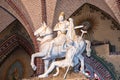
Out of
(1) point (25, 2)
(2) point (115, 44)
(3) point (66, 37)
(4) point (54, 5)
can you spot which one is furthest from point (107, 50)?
(3) point (66, 37)

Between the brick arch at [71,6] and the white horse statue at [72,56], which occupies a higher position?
the brick arch at [71,6]

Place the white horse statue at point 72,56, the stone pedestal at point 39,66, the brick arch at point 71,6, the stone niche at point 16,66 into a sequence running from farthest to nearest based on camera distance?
the stone niche at point 16,66, the brick arch at point 71,6, the stone pedestal at point 39,66, the white horse statue at point 72,56

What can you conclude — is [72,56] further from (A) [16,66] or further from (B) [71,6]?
(A) [16,66]

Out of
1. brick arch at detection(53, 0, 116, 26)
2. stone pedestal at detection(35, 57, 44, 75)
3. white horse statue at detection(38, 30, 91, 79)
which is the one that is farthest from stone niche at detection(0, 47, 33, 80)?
white horse statue at detection(38, 30, 91, 79)

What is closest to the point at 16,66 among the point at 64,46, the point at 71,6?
the point at 71,6

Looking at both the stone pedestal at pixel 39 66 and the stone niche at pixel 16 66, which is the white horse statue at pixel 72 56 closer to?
the stone pedestal at pixel 39 66

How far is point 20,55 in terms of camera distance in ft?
39.8

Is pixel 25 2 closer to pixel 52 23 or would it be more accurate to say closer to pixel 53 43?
pixel 52 23

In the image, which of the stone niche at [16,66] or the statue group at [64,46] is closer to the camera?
the statue group at [64,46]

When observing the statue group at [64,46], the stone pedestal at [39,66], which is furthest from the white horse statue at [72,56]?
the stone pedestal at [39,66]

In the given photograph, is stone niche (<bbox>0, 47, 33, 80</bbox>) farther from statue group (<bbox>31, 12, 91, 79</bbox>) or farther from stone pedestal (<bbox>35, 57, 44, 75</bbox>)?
statue group (<bbox>31, 12, 91, 79</bbox>)

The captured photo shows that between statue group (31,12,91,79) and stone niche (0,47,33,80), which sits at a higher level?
statue group (31,12,91,79)

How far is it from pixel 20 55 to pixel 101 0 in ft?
13.3

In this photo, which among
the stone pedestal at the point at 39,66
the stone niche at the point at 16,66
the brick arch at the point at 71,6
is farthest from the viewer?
the stone niche at the point at 16,66
